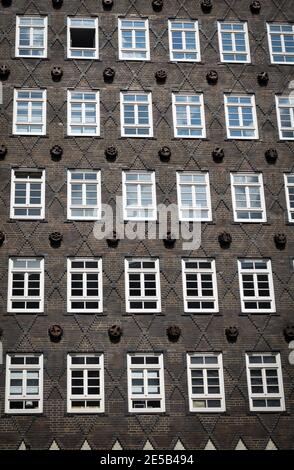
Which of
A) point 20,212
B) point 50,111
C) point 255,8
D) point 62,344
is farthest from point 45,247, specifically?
point 255,8

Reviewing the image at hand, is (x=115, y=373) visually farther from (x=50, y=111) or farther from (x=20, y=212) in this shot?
(x=50, y=111)

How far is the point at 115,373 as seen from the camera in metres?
29.1

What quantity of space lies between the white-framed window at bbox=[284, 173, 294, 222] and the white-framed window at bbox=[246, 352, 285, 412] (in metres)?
6.30

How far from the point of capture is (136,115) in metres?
33.4

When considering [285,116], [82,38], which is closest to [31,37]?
[82,38]

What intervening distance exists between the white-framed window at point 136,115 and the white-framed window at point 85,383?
10.2 m

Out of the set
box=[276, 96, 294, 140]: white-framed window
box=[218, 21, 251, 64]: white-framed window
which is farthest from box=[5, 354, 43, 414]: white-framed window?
box=[218, 21, 251, 64]: white-framed window

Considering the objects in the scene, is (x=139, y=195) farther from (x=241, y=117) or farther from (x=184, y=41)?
(x=184, y=41)

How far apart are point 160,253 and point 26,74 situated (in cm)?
1050

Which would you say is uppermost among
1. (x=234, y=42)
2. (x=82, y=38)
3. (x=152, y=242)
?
(x=82, y=38)

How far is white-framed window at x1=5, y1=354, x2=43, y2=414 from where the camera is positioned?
28.4 meters

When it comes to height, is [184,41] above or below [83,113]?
above

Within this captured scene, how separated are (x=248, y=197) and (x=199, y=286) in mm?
4731

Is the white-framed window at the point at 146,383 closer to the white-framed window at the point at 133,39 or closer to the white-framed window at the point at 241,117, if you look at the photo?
the white-framed window at the point at 241,117
